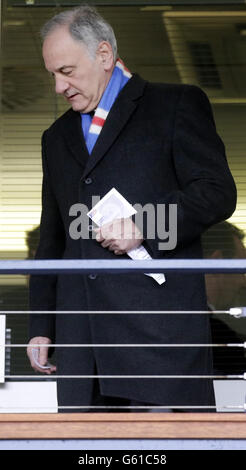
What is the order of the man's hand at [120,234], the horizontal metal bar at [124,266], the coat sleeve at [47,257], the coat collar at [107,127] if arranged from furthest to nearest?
the coat sleeve at [47,257] → the coat collar at [107,127] → the man's hand at [120,234] → the horizontal metal bar at [124,266]

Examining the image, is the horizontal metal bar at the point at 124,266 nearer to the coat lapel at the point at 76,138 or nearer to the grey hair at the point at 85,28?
the coat lapel at the point at 76,138

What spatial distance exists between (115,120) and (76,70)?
19cm

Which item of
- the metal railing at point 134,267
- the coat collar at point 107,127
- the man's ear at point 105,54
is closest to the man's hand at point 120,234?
the metal railing at point 134,267

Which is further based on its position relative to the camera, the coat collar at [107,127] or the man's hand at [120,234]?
the coat collar at [107,127]

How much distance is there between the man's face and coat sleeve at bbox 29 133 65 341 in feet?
0.90

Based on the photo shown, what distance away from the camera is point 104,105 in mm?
3465

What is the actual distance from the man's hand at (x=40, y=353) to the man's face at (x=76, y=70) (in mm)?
720

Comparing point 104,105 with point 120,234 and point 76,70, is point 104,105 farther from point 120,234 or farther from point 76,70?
point 120,234

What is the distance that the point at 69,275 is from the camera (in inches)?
136

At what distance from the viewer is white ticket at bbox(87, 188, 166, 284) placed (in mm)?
3326

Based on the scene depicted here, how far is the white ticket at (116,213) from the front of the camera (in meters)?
3.33

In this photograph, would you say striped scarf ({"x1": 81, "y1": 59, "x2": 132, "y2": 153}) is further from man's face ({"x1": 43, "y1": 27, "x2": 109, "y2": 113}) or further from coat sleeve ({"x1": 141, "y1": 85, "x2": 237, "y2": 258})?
coat sleeve ({"x1": 141, "y1": 85, "x2": 237, "y2": 258})

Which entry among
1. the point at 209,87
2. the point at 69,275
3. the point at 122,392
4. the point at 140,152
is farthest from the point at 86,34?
the point at 209,87
